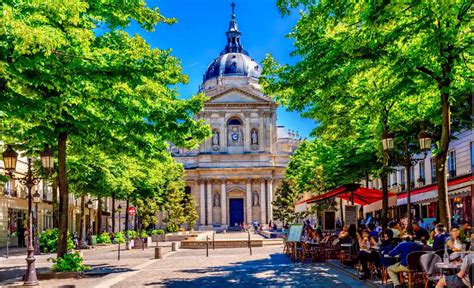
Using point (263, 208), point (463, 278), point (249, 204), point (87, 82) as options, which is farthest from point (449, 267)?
point (249, 204)

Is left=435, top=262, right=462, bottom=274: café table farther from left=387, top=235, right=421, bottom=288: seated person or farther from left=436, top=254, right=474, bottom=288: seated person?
left=387, top=235, right=421, bottom=288: seated person

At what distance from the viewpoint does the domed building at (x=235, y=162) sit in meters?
98.4

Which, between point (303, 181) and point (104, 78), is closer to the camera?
point (104, 78)

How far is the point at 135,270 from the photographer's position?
22188 millimetres

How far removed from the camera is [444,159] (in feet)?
55.2

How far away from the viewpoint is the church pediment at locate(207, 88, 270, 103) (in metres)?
98.5

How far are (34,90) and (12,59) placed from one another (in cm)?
184

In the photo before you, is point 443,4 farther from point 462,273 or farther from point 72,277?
point 72,277

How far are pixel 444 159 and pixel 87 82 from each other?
9.31m

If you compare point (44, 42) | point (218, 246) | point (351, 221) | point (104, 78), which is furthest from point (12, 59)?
point (218, 246)

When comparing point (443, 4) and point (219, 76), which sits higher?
point (219, 76)

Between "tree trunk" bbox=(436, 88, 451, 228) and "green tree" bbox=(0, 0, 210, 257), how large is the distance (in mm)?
7490

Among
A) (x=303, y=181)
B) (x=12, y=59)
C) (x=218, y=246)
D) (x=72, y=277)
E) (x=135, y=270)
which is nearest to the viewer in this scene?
(x=12, y=59)

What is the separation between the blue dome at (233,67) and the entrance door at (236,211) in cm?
2509
